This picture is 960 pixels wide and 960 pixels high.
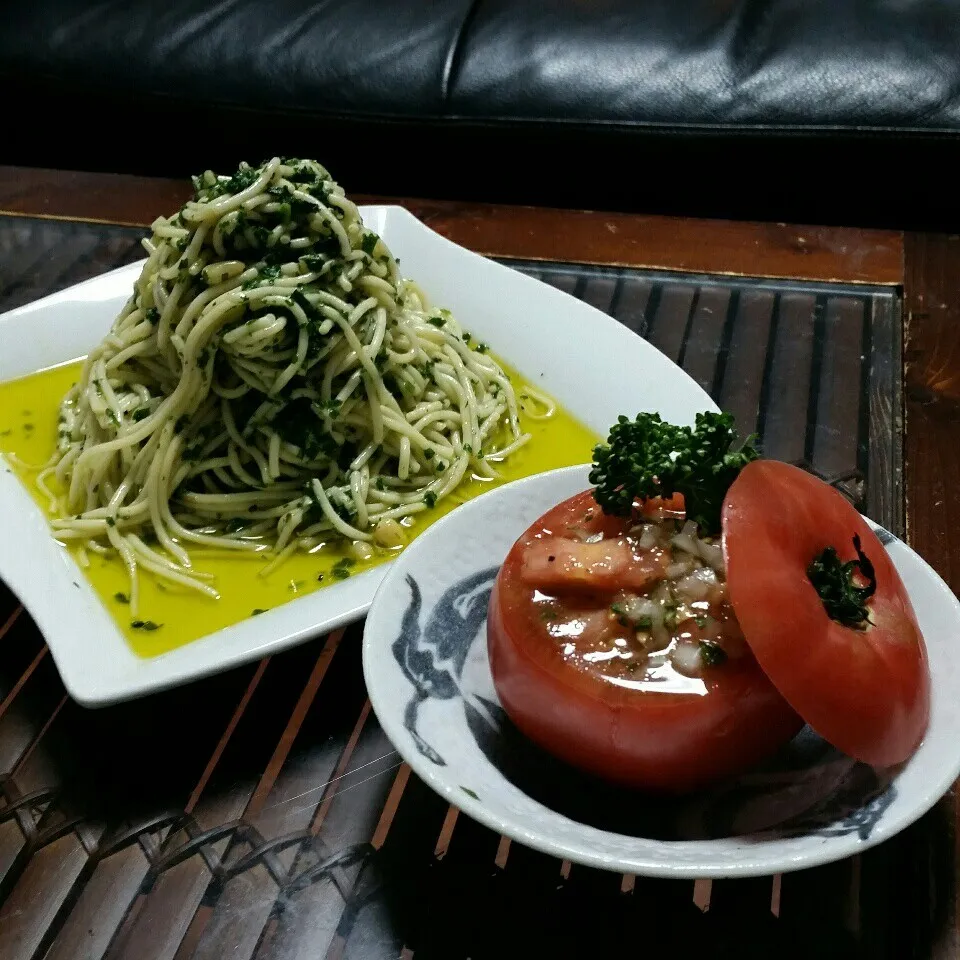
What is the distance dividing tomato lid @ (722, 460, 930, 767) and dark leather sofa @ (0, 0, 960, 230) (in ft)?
7.14

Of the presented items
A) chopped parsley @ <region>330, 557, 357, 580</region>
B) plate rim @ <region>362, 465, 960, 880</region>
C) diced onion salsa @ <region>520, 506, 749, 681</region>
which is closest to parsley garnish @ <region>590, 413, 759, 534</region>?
diced onion salsa @ <region>520, 506, 749, 681</region>

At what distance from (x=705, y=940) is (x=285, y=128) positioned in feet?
9.08

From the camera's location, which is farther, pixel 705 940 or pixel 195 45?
pixel 195 45

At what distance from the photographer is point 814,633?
2.92ft

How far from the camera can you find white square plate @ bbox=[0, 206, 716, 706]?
49.0 inches

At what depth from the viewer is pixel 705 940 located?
3.30ft

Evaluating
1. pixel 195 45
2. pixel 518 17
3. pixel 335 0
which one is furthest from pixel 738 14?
pixel 195 45

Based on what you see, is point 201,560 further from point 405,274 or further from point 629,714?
point 629,714

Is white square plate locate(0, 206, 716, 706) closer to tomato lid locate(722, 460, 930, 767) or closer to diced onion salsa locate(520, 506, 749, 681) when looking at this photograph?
diced onion salsa locate(520, 506, 749, 681)

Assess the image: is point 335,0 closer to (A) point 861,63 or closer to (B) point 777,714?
(A) point 861,63

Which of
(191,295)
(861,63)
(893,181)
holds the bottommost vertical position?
(893,181)

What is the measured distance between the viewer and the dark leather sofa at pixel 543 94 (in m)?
2.88

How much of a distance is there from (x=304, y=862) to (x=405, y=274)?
1.24 meters

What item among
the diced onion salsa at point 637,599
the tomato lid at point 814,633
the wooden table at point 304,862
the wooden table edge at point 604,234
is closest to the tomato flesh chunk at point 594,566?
the diced onion salsa at point 637,599
